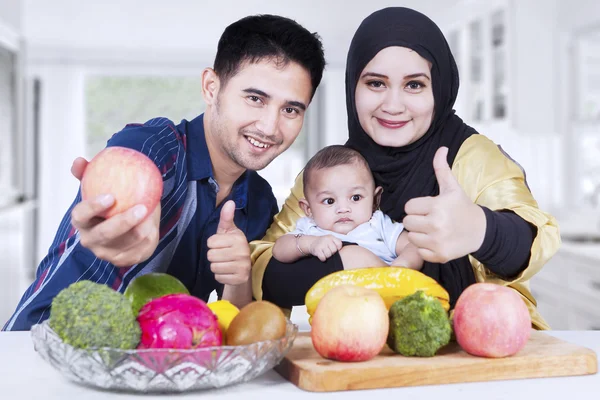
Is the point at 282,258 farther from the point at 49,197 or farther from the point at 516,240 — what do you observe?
the point at 49,197

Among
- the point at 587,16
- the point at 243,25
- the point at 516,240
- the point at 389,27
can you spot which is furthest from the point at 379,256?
the point at 587,16

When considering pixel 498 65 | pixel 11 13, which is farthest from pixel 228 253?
pixel 11 13

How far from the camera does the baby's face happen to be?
69.0 inches

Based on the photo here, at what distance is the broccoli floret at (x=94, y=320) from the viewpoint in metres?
0.97

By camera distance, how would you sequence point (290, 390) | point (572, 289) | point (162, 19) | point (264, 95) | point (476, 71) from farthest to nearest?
point (162, 19) → point (476, 71) → point (572, 289) → point (264, 95) → point (290, 390)

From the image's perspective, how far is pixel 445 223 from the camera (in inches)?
47.7

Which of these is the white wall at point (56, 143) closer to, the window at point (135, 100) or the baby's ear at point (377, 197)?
the window at point (135, 100)

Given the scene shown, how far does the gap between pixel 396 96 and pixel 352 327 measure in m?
0.73

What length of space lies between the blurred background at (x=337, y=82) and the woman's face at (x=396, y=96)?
7.26 feet

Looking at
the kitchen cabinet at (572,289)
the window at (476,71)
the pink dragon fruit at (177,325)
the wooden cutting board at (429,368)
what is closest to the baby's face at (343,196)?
the wooden cutting board at (429,368)

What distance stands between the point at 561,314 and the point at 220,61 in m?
2.85

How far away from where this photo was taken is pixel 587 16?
4.58 metres

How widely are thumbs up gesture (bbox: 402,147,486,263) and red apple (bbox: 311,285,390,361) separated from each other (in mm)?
164

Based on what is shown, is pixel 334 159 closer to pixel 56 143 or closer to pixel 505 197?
pixel 505 197
